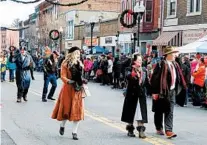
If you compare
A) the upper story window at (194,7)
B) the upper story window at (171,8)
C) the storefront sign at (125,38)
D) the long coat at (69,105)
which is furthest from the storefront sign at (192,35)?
the long coat at (69,105)

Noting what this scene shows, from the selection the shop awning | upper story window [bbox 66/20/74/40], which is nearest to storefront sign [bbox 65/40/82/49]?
upper story window [bbox 66/20/74/40]

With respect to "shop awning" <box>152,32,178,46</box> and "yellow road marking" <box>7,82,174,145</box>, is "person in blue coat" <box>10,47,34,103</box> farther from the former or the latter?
"shop awning" <box>152,32,178,46</box>

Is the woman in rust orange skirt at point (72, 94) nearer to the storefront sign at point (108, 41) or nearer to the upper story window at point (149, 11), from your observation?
the upper story window at point (149, 11)

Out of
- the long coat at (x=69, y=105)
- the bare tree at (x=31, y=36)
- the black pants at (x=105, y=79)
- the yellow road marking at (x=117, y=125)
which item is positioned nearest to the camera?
the yellow road marking at (x=117, y=125)

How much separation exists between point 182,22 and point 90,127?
22349mm

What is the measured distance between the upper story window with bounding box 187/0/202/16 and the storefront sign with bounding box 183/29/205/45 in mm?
1146

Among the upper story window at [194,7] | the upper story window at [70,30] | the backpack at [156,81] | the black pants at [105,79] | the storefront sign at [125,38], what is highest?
the upper story window at [194,7]

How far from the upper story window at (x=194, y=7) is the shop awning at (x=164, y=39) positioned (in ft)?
7.02

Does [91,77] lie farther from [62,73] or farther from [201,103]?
[62,73]

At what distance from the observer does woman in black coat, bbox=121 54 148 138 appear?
32.1 feet

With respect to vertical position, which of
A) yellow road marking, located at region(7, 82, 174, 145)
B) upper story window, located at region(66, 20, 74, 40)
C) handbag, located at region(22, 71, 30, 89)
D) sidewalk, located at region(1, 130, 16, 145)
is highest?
upper story window, located at region(66, 20, 74, 40)

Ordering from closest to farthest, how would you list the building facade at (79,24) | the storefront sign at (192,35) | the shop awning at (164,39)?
the storefront sign at (192,35), the shop awning at (164,39), the building facade at (79,24)

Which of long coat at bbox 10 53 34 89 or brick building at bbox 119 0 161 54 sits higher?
brick building at bbox 119 0 161 54

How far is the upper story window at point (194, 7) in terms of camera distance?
3028cm
